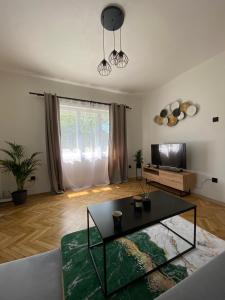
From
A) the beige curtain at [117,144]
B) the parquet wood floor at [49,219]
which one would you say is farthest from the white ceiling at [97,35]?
the parquet wood floor at [49,219]

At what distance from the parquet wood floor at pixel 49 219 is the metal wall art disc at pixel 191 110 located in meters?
1.68

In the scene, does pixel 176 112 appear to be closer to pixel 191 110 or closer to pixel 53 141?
pixel 191 110

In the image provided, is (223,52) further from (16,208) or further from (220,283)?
(16,208)

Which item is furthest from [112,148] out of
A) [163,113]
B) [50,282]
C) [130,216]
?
[50,282]

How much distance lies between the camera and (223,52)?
2.52 m

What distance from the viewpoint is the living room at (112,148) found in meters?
1.22

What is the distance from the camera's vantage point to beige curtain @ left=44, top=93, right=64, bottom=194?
324 centimetres

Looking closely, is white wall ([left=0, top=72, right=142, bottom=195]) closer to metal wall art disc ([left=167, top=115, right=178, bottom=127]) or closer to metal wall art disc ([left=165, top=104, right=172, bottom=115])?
metal wall art disc ([left=165, top=104, right=172, bottom=115])

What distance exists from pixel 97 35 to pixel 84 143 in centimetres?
223

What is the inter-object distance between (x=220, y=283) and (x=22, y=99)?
382cm

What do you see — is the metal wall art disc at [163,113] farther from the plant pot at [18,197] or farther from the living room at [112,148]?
the plant pot at [18,197]

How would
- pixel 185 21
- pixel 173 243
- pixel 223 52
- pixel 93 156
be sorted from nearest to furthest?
pixel 173 243 → pixel 185 21 → pixel 223 52 → pixel 93 156

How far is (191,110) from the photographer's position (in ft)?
10.1

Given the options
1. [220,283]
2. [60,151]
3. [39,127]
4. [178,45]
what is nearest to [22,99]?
[39,127]
